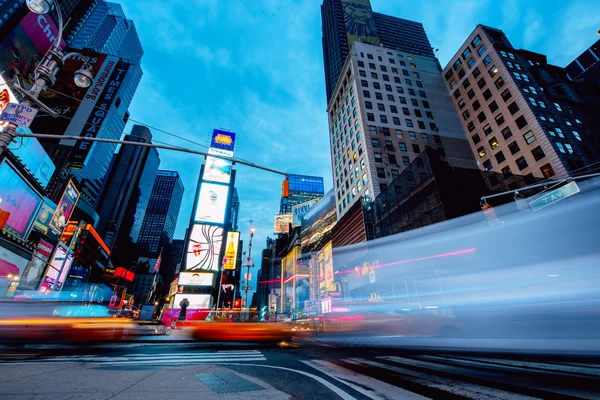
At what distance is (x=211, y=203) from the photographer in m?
38.4

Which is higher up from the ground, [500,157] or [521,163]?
[500,157]

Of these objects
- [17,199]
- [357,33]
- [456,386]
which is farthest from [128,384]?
[357,33]

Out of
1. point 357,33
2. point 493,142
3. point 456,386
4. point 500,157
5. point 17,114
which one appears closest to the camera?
point 456,386

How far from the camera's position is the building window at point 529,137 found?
34966 millimetres

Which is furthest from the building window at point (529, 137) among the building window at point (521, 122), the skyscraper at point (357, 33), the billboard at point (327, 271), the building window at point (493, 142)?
the skyscraper at point (357, 33)

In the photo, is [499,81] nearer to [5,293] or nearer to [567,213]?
[567,213]

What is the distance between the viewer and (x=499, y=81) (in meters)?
41.6

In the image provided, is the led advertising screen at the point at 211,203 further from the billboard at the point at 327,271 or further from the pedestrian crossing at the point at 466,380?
the pedestrian crossing at the point at 466,380

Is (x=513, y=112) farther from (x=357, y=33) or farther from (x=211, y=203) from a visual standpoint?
(x=357, y=33)

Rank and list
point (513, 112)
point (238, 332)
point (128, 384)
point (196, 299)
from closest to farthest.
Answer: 1. point (128, 384)
2. point (238, 332)
3. point (196, 299)
4. point (513, 112)

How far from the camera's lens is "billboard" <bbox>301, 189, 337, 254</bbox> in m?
63.4

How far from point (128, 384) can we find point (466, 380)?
5553 millimetres

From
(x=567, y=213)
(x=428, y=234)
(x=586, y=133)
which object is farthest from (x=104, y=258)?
(x=586, y=133)

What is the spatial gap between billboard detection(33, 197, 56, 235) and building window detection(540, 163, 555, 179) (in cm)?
6550
